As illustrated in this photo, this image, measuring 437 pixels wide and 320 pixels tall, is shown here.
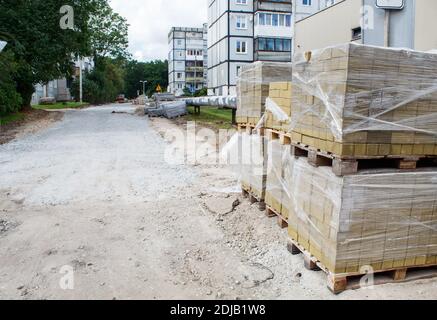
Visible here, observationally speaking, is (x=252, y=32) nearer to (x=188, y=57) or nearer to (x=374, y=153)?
(x=188, y=57)

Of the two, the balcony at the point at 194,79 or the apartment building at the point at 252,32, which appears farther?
the balcony at the point at 194,79

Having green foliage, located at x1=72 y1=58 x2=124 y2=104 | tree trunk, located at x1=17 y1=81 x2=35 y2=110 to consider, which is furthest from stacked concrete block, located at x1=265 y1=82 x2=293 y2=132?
green foliage, located at x1=72 y1=58 x2=124 y2=104

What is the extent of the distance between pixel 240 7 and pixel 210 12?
849 cm

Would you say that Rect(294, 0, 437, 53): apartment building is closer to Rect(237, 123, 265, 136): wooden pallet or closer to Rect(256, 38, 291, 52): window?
Rect(237, 123, 265, 136): wooden pallet

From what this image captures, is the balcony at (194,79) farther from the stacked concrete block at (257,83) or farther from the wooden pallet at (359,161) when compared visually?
the wooden pallet at (359,161)

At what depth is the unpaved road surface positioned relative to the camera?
413 centimetres

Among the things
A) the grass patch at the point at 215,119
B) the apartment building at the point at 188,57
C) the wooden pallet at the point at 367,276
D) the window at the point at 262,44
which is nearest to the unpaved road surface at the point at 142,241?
the wooden pallet at the point at 367,276

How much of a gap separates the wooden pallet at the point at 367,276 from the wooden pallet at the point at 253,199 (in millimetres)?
2018

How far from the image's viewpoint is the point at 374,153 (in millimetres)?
3867

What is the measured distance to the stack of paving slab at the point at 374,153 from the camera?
377 cm

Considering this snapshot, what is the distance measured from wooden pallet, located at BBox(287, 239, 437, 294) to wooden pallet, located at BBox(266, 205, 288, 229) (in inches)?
43.0

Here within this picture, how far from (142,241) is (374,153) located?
3114 millimetres
